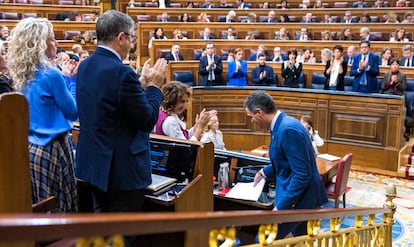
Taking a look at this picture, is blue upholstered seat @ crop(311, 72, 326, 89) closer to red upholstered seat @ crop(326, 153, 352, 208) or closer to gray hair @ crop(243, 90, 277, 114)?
red upholstered seat @ crop(326, 153, 352, 208)

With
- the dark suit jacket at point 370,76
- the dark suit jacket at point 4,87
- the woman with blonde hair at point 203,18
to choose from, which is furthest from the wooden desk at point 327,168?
the woman with blonde hair at point 203,18

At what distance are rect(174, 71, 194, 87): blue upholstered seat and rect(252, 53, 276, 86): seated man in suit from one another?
1.08 m

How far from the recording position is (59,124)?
6.97ft

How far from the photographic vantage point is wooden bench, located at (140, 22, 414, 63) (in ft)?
28.3

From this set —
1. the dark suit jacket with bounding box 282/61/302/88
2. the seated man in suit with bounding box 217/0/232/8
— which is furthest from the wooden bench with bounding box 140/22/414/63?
the seated man in suit with bounding box 217/0/232/8

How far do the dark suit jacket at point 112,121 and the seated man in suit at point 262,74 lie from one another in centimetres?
589

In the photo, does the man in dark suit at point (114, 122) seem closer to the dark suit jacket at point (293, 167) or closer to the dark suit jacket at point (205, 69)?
the dark suit jacket at point (293, 167)

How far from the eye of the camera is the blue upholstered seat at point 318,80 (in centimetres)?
762

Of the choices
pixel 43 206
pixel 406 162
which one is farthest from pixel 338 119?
pixel 43 206

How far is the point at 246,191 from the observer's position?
3037mm

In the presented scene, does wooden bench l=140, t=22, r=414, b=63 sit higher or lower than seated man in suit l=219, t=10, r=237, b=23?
lower

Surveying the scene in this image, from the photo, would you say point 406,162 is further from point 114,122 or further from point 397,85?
point 114,122

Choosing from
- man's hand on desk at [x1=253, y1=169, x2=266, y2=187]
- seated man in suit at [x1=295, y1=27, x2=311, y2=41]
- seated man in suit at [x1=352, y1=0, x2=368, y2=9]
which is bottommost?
man's hand on desk at [x1=253, y1=169, x2=266, y2=187]

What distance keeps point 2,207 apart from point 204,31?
8.82 m
